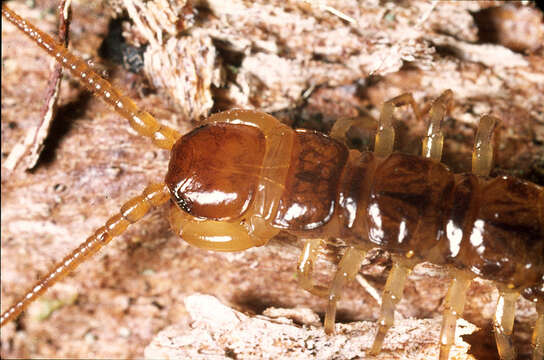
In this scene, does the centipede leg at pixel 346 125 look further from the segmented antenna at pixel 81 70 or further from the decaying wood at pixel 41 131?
the decaying wood at pixel 41 131

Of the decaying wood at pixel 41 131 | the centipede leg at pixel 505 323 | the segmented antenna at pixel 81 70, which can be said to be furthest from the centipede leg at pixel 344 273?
the decaying wood at pixel 41 131

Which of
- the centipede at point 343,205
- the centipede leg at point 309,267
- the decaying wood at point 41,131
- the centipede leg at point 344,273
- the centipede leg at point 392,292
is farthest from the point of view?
the decaying wood at point 41,131

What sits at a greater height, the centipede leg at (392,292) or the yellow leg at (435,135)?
the yellow leg at (435,135)

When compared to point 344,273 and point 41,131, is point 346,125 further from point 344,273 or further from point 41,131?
point 41,131

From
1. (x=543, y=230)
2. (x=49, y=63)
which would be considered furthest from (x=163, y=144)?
(x=543, y=230)

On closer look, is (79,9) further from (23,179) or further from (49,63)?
(23,179)

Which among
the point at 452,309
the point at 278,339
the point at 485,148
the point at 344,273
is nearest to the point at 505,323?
the point at 452,309
